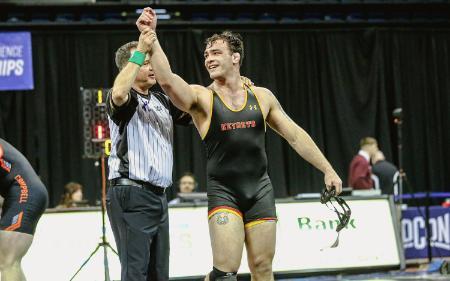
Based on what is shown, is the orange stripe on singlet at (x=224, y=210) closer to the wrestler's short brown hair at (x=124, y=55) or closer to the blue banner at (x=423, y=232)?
the wrestler's short brown hair at (x=124, y=55)

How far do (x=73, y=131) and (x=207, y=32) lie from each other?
3088 mm

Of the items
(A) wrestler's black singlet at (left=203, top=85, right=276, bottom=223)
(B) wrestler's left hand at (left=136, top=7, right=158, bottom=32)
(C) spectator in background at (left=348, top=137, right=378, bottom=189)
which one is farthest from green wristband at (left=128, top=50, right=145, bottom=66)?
(C) spectator in background at (left=348, top=137, right=378, bottom=189)

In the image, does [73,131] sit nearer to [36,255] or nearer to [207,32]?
[207,32]

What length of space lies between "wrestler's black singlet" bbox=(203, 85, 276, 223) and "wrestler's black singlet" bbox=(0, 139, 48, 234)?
1323mm

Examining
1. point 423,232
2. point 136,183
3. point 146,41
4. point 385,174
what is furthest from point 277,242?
point 146,41

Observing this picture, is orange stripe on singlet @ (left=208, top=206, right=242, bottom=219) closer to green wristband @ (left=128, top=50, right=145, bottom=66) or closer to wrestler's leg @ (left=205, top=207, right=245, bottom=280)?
wrestler's leg @ (left=205, top=207, right=245, bottom=280)

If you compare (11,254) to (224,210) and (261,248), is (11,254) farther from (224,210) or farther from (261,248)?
(261,248)

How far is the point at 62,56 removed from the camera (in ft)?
47.3

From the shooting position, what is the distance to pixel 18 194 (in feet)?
18.2

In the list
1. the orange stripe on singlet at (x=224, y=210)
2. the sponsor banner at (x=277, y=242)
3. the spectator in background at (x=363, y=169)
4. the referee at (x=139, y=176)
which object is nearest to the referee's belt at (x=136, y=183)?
the referee at (x=139, y=176)

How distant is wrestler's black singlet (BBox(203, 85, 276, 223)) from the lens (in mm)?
5129

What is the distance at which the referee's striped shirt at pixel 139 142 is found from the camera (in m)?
4.84

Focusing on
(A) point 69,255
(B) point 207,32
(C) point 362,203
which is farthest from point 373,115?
(A) point 69,255

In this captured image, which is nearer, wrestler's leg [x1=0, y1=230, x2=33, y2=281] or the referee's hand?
the referee's hand
